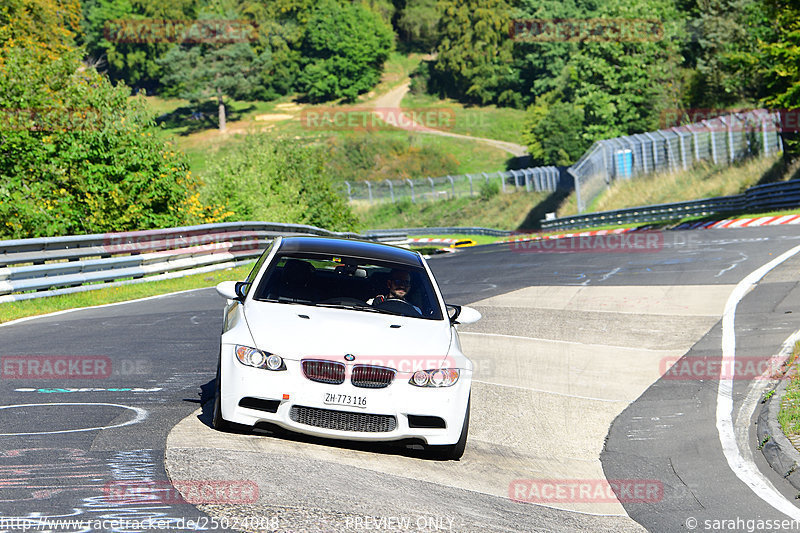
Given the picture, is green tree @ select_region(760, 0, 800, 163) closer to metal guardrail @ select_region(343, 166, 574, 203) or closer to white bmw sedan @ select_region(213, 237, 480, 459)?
white bmw sedan @ select_region(213, 237, 480, 459)

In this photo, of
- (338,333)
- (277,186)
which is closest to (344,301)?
(338,333)

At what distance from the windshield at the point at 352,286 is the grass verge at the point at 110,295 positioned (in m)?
7.50

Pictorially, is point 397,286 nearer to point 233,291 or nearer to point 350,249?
point 350,249

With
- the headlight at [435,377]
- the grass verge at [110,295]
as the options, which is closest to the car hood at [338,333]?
the headlight at [435,377]

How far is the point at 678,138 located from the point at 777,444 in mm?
44953

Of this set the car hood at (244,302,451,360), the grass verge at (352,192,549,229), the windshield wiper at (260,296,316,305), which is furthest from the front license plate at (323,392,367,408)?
the grass verge at (352,192,549,229)

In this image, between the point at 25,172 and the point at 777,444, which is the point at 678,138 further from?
the point at 777,444

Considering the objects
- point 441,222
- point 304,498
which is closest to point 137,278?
point 304,498

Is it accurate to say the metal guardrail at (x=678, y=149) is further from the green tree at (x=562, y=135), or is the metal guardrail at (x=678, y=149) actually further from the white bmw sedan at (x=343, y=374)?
the white bmw sedan at (x=343, y=374)

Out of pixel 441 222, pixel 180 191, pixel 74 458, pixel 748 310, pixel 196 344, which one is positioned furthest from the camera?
pixel 441 222

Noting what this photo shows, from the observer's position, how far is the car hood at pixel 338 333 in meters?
6.99

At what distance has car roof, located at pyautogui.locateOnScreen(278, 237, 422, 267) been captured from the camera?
339 inches

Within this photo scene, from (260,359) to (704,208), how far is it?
120 ft

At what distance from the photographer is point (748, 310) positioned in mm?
15148
